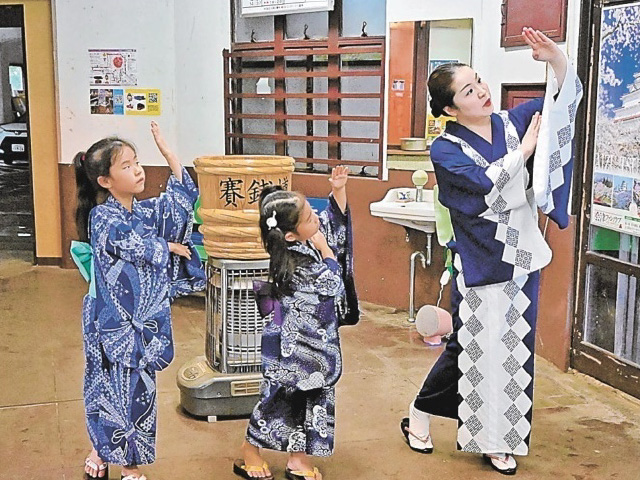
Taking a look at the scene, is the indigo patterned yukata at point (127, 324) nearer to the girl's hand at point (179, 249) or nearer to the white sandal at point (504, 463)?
the girl's hand at point (179, 249)

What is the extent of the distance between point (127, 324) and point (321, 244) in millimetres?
686

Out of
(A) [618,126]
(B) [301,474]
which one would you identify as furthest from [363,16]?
(B) [301,474]

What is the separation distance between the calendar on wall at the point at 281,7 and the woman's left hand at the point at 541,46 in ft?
8.82

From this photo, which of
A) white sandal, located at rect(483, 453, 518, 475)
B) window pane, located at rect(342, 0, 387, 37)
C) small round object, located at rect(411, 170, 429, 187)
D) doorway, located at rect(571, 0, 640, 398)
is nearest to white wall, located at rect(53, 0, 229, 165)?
window pane, located at rect(342, 0, 387, 37)

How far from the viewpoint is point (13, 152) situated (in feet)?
45.2

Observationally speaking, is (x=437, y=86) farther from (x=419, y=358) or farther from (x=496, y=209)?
(x=419, y=358)

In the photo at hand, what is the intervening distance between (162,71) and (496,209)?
13.1 feet

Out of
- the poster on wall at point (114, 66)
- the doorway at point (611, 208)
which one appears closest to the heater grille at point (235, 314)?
the doorway at point (611, 208)

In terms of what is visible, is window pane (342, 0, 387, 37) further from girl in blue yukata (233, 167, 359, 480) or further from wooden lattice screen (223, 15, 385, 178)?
girl in blue yukata (233, 167, 359, 480)

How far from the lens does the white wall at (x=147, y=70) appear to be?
6.13m

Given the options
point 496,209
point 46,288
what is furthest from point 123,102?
point 496,209

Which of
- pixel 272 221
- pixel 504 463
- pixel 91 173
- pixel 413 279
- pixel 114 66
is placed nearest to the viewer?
pixel 272 221

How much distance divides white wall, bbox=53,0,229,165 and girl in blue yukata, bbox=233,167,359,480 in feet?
Answer: 11.1

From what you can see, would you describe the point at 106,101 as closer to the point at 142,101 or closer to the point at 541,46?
the point at 142,101
